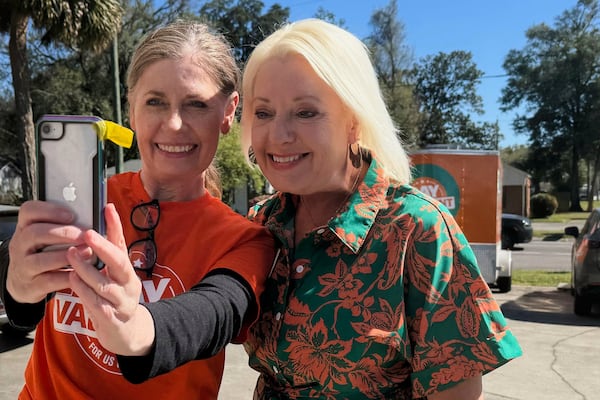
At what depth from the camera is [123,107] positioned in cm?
2439

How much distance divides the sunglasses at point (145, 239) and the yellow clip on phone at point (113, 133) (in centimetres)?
44

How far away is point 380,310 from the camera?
137cm

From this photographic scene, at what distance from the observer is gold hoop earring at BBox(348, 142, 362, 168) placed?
63.6 inches

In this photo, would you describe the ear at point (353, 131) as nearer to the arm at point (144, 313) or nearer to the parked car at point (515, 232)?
the arm at point (144, 313)

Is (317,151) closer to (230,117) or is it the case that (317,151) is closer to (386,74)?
(230,117)

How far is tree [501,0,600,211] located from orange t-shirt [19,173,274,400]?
47.6 metres

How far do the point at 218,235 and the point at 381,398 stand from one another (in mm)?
592

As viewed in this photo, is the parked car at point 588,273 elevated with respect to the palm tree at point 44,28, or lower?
lower

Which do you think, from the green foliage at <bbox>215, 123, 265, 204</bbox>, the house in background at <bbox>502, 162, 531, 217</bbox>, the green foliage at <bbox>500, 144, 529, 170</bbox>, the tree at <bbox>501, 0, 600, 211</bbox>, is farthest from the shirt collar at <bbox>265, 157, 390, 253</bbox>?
the green foliage at <bbox>500, 144, 529, 170</bbox>

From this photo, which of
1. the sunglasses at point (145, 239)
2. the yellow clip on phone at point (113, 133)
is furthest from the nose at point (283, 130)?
the yellow clip on phone at point (113, 133)

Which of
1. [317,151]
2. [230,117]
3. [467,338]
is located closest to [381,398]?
[467,338]

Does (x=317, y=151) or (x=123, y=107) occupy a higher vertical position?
(x=123, y=107)

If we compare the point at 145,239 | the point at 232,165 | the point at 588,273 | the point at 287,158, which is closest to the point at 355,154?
the point at 287,158

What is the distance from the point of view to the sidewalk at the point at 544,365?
4.75 meters
